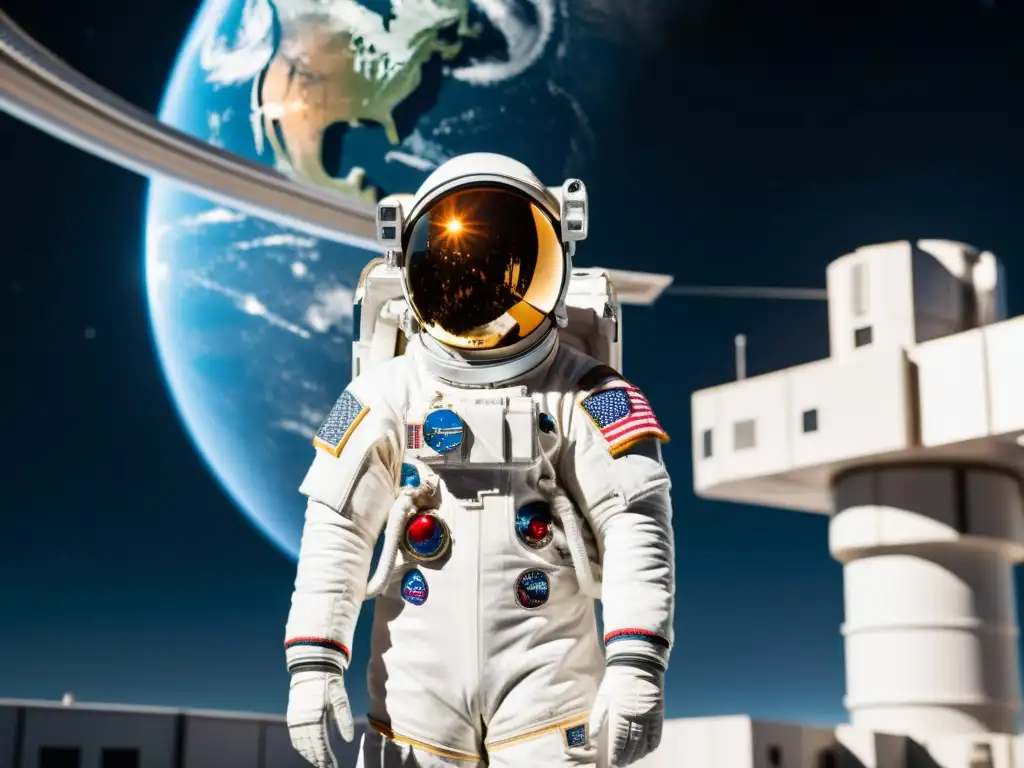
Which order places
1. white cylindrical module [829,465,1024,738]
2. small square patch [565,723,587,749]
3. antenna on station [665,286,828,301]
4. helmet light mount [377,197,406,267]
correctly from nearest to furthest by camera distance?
small square patch [565,723,587,749], helmet light mount [377,197,406,267], white cylindrical module [829,465,1024,738], antenna on station [665,286,828,301]

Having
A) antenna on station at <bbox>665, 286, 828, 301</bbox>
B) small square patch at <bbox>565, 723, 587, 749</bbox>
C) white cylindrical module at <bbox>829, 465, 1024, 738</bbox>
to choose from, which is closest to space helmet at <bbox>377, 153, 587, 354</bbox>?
small square patch at <bbox>565, 723, 587, 749</bbox>

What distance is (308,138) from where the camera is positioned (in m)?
14.4

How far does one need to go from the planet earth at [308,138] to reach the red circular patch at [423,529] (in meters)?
10.7

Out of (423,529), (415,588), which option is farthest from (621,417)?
(415,588)

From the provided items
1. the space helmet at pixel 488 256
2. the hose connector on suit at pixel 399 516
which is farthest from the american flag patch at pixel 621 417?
the hose connector on suit at pixel 399 516

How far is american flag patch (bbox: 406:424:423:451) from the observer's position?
3.90 metres

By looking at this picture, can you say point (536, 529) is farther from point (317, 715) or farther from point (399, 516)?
point (317, 715)

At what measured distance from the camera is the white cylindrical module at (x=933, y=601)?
12.0 meters

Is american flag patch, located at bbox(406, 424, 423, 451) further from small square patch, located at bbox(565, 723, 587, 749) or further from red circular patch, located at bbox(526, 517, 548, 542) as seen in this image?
small square patch, located at bbox(565, 723, 587, 749)

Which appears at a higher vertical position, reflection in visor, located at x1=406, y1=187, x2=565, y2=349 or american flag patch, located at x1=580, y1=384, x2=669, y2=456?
reflection in visor, located at x1=406, y1=187, x2=565, y2=349

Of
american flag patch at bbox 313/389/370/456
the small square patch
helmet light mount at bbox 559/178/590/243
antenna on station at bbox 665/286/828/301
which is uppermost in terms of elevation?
antenna on station at bbox 665/286/828/301

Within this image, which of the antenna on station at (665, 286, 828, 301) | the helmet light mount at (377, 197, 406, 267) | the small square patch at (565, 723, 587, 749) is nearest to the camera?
the small square patch at (565, 723, 587, 749)

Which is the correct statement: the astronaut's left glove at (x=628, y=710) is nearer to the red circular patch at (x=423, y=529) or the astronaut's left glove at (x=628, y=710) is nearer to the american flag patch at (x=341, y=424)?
the red circular patch at (x=423, y=529)

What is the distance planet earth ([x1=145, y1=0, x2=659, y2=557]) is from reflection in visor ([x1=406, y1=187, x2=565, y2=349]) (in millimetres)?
10410
